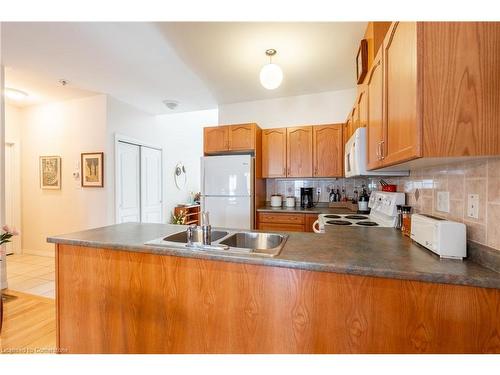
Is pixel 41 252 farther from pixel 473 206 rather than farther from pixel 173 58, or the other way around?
pixel 473 206

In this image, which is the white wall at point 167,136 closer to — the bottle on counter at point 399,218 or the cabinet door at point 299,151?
the cabinet door at point 299,151

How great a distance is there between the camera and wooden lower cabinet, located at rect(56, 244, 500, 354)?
86 cm

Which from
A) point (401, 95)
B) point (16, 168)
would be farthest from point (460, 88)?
point (16, 168)

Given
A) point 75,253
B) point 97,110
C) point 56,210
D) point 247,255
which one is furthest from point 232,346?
point 56,210

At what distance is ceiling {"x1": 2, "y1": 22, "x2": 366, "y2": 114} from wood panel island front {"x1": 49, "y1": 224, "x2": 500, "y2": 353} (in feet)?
5.88

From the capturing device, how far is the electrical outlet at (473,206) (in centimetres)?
102

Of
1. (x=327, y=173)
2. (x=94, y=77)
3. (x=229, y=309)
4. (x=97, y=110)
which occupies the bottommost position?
(x=229, y=309)

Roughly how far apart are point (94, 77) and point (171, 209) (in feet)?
9.66

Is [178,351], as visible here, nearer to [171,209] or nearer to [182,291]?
[182,291]

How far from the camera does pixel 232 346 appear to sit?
1.10m

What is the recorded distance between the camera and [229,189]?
3312mm

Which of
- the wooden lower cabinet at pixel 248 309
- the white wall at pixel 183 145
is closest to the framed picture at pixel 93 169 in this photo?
the white wall at pixel 183 145

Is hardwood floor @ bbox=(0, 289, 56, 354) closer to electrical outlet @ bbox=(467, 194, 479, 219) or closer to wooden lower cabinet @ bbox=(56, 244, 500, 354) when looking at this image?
wooden lower cabinet @ bbox=(56, 244, 500, 354)
